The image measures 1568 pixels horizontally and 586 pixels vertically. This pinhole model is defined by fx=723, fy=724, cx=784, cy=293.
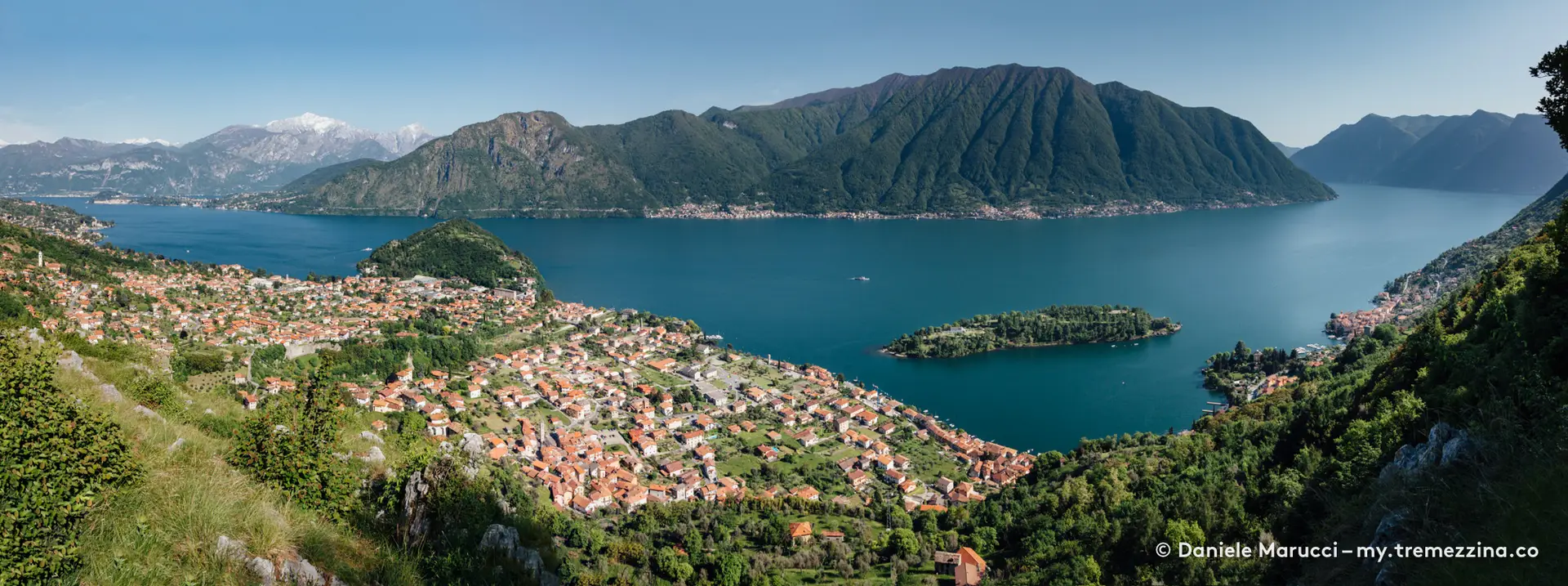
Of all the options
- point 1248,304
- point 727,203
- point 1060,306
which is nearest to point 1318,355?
point 1060,306

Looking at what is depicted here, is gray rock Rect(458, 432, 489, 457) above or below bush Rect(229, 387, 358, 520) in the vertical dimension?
below

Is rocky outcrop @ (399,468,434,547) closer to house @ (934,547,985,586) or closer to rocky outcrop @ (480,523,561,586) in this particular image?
rocky outcrop @ (480,523,561,586)

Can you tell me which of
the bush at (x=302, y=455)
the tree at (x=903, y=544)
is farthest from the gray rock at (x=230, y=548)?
the tree at (x=903, y=544)

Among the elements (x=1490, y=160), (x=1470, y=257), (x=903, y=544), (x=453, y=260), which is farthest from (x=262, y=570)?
(x=1490, y=160)

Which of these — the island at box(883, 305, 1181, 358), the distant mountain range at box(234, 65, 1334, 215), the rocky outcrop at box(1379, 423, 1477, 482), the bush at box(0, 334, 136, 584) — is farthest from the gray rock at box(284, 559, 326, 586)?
the distant mountain range at box(234, 65, 1334, 215)

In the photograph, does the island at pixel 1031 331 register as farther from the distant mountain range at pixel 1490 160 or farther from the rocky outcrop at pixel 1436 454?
the distant mountain range at pixel 1490 160

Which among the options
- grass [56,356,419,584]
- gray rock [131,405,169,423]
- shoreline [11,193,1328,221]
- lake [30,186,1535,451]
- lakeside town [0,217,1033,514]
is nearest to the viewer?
grass [56,356,419,584]

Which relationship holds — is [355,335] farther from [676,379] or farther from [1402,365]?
[1402,365]
